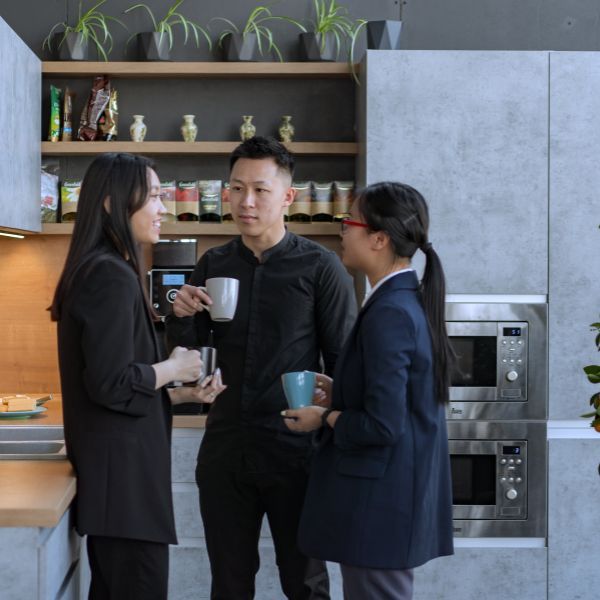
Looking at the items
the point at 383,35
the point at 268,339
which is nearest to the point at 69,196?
the point at 383,35

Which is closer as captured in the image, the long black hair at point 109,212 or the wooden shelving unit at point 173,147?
the long black hair at point 109,212

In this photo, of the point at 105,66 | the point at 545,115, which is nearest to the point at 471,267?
the point at 545,115

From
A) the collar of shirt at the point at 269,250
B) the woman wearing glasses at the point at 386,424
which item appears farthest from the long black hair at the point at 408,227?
the collar of shirt at the point at 269,250

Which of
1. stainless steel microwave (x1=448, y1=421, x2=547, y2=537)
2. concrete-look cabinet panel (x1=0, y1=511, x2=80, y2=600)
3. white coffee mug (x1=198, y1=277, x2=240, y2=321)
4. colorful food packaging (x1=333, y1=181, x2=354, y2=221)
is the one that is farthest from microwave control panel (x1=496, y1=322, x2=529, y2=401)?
concrete-look cabinet panel (x1=0, y1=511, x2=80, y2=600)

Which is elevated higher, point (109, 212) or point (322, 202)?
point (322, 202)

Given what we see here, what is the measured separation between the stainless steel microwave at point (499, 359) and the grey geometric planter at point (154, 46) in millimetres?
1467

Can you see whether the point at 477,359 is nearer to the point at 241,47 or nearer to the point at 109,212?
the point at 241,47

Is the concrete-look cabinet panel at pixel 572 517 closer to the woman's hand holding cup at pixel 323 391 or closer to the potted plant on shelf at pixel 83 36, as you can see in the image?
the woman's hand holding cup at pixel 323 391

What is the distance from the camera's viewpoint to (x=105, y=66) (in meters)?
3.63

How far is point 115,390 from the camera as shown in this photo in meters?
1.70

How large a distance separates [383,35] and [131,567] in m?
2.37

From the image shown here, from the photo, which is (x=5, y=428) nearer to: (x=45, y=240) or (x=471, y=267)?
(x=45, y=240)

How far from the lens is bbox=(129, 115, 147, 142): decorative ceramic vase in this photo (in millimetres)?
3684

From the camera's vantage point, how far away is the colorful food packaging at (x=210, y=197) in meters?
3.61
